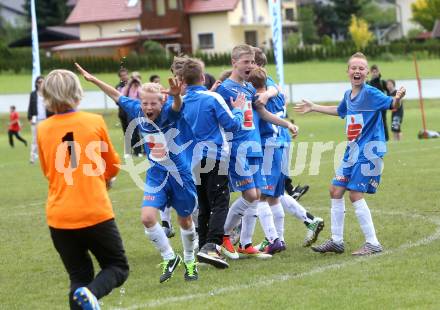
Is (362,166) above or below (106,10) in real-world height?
below

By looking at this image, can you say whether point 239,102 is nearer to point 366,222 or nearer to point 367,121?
point 367,121

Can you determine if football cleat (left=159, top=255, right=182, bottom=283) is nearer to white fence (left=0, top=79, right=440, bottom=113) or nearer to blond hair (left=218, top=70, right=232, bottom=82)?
blond hair (left=218, top=70, right=232, bottom=82)

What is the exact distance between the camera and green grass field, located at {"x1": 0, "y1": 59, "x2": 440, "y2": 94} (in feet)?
179

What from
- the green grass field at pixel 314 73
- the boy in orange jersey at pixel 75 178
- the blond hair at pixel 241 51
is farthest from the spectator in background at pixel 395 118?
the green grass field at pixel 314 73

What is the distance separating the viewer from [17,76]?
204ft

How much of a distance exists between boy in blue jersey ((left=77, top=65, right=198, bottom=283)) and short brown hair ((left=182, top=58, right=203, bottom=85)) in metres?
0.59

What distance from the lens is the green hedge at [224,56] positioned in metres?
60.6

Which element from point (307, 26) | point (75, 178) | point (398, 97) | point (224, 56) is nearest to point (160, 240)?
point (75, 178)

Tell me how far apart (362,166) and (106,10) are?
67329 millimetres

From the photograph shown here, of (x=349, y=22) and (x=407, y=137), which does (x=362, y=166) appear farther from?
(x=349, y=22)

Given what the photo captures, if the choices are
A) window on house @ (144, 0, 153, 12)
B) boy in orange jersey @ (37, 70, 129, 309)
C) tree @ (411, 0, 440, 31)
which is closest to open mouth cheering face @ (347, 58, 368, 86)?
boy in orange jersey @ (37, 70, 129, 309)

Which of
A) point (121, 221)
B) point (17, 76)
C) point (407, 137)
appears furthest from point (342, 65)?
point (121, 221)

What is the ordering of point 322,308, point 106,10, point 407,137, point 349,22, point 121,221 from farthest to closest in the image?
point 349,22 < point 106,10 < point 407,137 < point 121,221 < point 322,308

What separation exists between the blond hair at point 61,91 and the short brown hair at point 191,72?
8.49 feet
